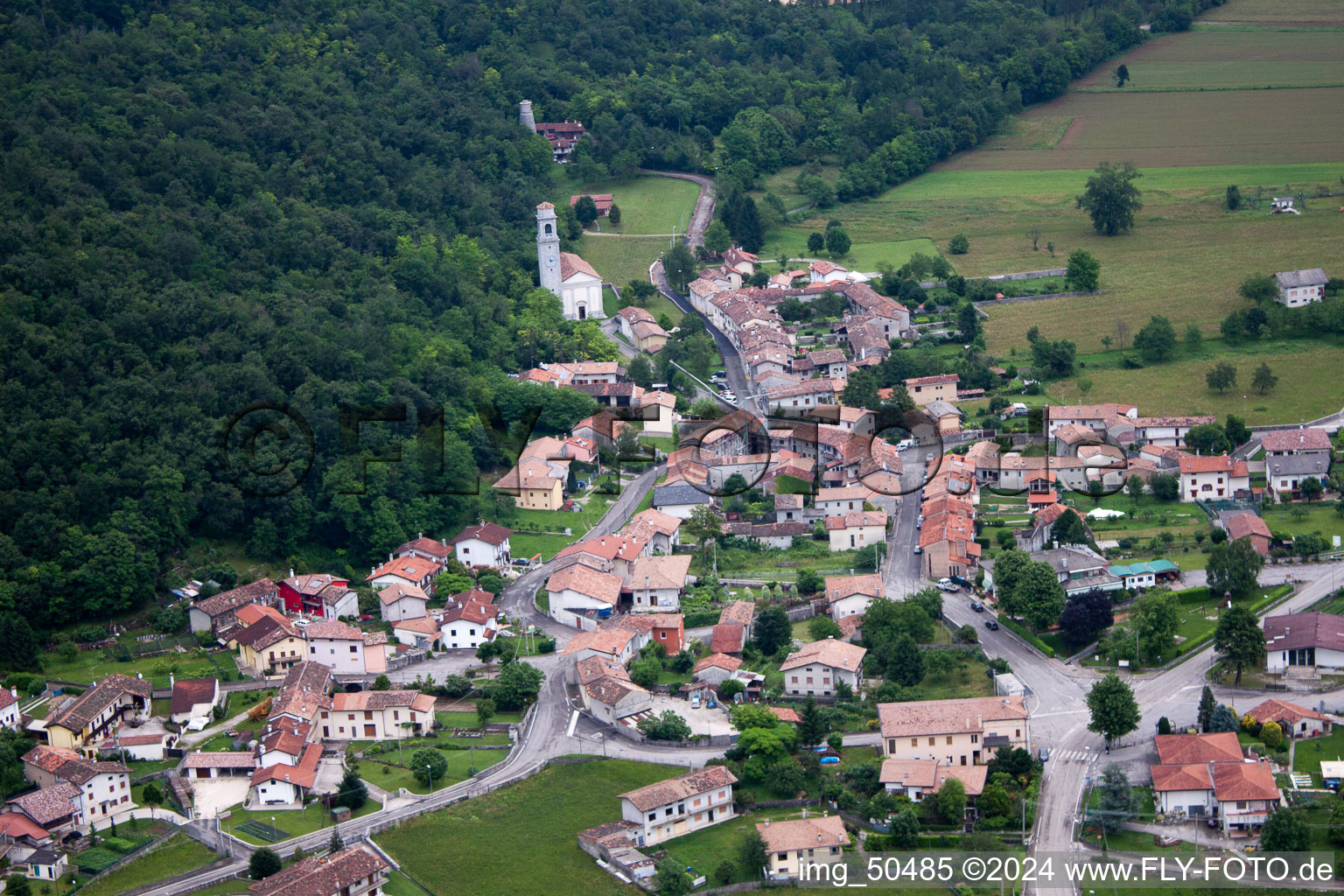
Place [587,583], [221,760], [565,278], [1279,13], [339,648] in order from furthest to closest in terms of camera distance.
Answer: [1279,13] → [565,278] → [587,583] → [339,648] → [221,760]

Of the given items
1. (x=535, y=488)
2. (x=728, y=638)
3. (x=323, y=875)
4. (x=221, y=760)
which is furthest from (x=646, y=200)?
(x=323, y=875)

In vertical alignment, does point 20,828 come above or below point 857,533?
below

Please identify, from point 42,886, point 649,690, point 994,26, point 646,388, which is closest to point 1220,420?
point 646,388

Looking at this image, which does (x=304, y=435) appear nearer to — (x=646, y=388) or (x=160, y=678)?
(x=160, y=678)

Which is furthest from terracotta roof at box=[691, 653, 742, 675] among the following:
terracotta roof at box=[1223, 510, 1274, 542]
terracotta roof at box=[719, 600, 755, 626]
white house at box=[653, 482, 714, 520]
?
terracotta roof at box=[1223, 510, 1274, 542]

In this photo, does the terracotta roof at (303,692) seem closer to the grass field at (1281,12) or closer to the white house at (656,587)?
the white house at (656,587)

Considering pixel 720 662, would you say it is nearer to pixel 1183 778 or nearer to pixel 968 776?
pixel 968 776

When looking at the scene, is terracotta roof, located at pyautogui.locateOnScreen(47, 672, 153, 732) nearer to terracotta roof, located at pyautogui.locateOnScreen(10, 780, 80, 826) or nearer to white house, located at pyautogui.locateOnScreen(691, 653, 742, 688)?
terracotta roof, located at pyautogui.locateOnScreen(10, 780, 80, 826)
